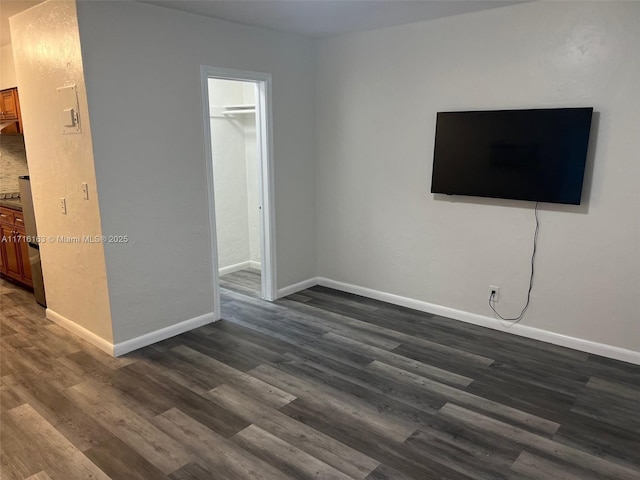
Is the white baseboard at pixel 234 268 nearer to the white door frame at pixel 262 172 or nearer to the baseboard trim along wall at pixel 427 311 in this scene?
the white door frame at pixel 262 172

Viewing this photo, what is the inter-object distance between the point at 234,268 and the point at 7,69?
3.29m

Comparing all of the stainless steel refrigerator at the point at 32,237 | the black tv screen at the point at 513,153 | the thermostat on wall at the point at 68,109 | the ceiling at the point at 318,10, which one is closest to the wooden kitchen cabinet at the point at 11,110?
the ceiling at the point at 318,10

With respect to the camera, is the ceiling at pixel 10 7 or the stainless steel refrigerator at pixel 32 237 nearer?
the ceiling at pixel 10 7

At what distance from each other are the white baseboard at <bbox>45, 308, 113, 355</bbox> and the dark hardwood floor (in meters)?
0.06

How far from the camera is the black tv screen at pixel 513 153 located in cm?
331

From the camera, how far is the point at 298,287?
4988 mm

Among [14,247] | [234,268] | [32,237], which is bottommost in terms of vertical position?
[234,268]

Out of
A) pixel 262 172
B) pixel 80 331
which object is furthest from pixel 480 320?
pixel 80 331

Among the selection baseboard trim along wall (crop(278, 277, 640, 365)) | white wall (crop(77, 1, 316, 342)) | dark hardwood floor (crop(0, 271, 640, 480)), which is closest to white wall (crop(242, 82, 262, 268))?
baseboard trim along wall (crop(278, 277, 640, 365))

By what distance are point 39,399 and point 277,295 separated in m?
2.33

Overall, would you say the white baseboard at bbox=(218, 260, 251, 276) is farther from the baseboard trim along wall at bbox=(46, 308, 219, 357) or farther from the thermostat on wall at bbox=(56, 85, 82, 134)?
the thermostat on wall at bbox=(56, 85, 82, 134)

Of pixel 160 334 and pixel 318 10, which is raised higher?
pixel 318 10

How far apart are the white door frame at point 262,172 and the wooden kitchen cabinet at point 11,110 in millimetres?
2433

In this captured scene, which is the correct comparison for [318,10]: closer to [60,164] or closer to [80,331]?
[60,164]
